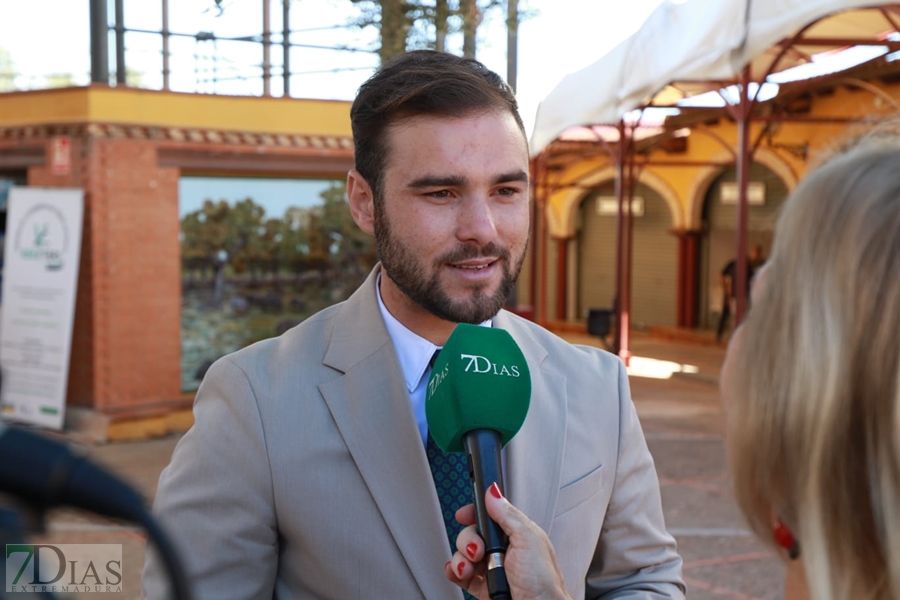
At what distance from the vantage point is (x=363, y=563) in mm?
1809

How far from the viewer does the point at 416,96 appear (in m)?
2.03

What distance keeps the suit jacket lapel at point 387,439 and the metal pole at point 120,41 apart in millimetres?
8776

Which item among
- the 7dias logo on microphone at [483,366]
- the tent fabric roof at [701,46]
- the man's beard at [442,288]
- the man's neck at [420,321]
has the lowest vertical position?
the 7dias logo on microphone at [483,366]

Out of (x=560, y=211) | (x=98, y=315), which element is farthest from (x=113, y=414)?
(x=560, y=211)

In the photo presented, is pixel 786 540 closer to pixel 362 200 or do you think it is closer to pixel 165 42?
pixel 362 200

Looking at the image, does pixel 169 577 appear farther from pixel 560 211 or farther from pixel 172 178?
pixel 560 211

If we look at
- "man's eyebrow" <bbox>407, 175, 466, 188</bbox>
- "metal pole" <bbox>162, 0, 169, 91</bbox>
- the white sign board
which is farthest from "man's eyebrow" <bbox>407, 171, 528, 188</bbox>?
"metal pole" <bbox>162, 0, 169, 91</bbox>

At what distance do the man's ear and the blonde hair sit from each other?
1123 mm

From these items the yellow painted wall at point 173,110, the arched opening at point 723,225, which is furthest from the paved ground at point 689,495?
the arched opening at point 723,225

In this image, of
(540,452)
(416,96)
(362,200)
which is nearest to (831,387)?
(540,452)

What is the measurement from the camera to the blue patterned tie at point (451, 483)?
6.23 feet

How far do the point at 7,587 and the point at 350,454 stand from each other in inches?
50.9

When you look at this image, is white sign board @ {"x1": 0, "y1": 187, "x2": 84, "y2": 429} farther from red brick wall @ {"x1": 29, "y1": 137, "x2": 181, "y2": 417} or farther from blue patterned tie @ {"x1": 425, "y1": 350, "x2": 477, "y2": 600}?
blue patterned tie @ {"x1": 425, "y1": 350, "x2": 477, "y2": 600}

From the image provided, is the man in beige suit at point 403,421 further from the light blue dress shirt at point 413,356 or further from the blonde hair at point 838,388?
the blonde hair at point 838,388
